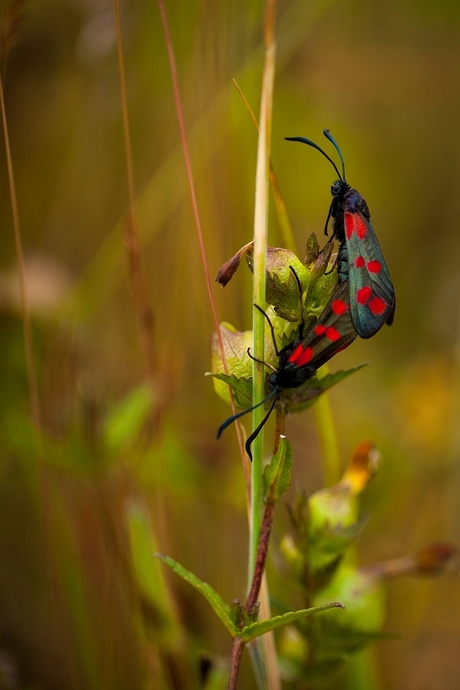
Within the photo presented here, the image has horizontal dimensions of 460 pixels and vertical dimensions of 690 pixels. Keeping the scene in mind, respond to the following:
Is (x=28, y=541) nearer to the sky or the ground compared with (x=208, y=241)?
nearer to the ground

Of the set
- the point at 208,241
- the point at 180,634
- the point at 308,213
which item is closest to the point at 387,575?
the point at 180,634

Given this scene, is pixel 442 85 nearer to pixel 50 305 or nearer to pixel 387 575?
pixel 50 305

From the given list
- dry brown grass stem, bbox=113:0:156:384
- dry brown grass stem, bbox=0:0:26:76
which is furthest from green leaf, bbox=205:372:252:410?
dry brown grass stem, bbox=0:0:26:76

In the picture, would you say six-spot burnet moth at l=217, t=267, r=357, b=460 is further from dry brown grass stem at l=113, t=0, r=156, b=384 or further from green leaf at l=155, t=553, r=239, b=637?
dry brown grass stem at l=113, t=0, r=156, b=384

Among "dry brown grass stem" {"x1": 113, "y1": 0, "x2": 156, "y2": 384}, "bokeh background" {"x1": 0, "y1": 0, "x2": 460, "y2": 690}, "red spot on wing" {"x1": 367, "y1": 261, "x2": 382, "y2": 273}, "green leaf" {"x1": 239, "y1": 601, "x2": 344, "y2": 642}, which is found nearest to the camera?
"green leaf" {"x1": 239, "y1": 601, "x2": 344, "y2": 642}

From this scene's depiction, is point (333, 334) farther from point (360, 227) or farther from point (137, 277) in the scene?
point (137, 277)

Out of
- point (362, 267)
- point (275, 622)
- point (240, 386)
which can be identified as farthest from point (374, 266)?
point (275, 622)
